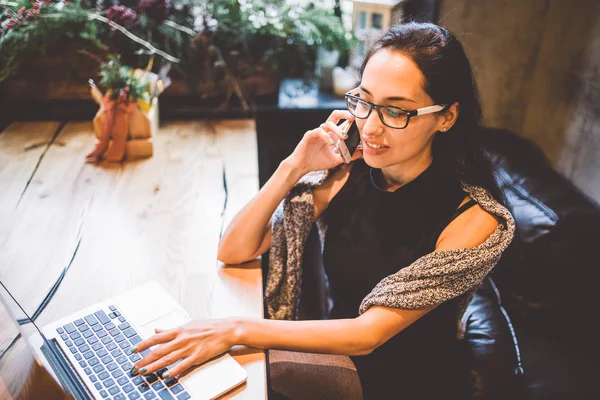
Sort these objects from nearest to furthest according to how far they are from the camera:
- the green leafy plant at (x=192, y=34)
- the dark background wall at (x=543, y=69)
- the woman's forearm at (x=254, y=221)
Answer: the woman's forearm at (x=254, y=221) → the dark background wall at (x=543, y=69) → the green leafy plant at (x=192, y=34)

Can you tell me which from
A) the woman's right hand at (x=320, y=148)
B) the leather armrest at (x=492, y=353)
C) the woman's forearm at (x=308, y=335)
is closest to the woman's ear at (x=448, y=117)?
the woman's right hand at (x=320, y=148)

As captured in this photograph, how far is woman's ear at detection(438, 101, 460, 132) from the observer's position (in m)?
1.17

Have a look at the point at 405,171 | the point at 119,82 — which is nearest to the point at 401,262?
the point at 405,171

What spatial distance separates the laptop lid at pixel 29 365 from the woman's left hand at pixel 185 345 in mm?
117

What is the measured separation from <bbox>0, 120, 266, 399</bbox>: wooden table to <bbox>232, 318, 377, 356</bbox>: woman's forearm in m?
0.04

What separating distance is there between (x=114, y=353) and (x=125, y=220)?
1.77 feet

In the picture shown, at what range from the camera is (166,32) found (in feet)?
6.47

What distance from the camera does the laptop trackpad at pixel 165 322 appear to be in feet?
3.36

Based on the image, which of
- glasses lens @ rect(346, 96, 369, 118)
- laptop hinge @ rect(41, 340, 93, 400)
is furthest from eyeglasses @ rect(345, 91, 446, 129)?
laptop hinge @ rect(41, 340, 93, 400)

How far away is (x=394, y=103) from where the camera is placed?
44.4 inches

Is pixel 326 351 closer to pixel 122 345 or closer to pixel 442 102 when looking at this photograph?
pixel 122 345

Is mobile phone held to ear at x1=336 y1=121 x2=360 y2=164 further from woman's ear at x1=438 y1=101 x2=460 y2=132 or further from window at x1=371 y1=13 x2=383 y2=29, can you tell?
window at x1=371 y1=13 x2=383 y2=29

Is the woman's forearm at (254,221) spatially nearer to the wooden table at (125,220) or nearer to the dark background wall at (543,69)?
the wooden table at (125,220)

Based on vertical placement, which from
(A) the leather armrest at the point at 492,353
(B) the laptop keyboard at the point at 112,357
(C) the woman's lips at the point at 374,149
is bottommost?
(A) the leather armrest at the point at 492,353
